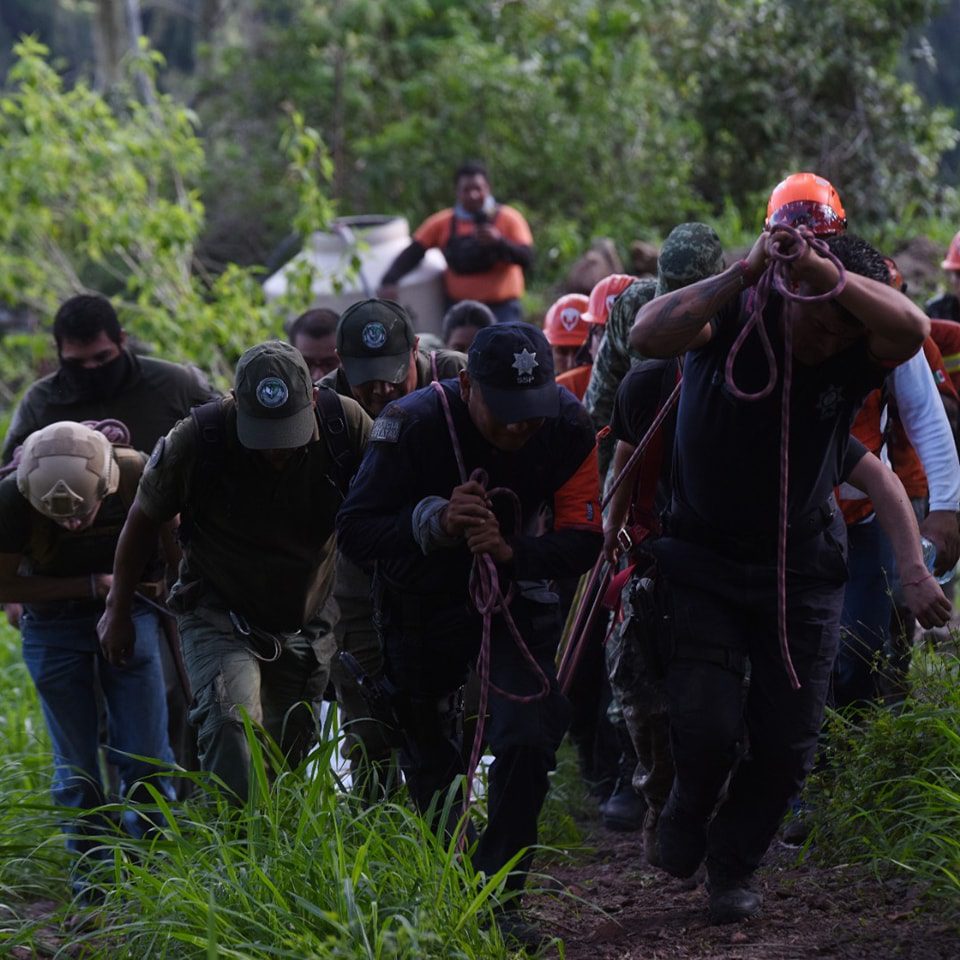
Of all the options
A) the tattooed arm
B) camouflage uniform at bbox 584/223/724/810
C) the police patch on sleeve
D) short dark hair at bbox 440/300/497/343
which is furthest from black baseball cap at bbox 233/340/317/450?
short dark hair at bbox 440/300/497/343

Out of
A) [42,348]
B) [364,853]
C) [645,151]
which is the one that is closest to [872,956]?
[364,853]

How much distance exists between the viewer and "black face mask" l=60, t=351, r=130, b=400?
6.88 meters

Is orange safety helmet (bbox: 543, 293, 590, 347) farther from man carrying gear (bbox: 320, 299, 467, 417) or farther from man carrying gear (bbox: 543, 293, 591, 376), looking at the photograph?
man carrying gear (bbox: 320, 299, 467, 417)

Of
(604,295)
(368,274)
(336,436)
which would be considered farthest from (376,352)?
(368,274)

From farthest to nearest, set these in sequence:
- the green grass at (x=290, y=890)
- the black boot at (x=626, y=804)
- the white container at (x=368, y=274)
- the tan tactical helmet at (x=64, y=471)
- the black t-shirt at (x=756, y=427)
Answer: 1. the white container at (x=368, y=274)
2. the black boot at (x=626, y=804)
3. the tan tactical helmet at (x=64, y=471)
4. the black t-shirt at (x=756, y=427)
5. the green grass at (x=290, y=890)

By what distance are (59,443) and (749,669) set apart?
2.46m

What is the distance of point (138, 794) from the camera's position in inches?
265

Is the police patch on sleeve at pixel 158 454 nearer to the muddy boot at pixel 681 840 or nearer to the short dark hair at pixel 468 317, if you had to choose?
the muddy boot at pixel 681 840

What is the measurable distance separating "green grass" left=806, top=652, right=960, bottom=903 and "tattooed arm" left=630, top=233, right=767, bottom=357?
1.51 meters

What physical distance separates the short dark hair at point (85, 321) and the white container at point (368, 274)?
503cm

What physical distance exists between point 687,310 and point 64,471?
2.42 metres

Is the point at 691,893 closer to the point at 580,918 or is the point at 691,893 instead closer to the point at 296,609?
the point at 580,918

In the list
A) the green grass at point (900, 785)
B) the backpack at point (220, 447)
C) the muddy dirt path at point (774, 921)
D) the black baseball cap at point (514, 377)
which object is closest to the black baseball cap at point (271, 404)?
the backpack at point (220, 447)

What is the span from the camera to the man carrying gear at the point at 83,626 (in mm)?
5859
